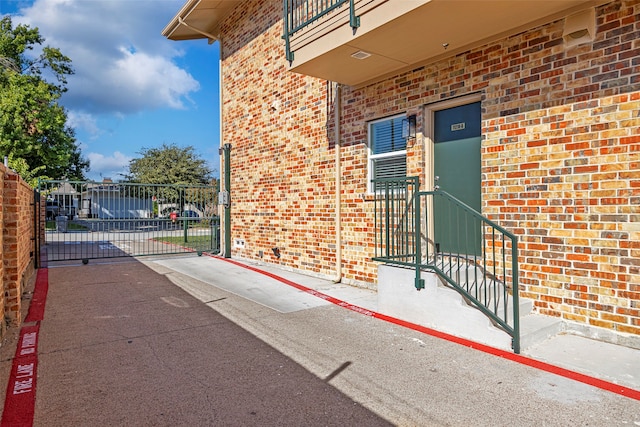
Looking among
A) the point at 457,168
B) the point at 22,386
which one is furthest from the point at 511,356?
the point at 22,386

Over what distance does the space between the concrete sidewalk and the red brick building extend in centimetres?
113

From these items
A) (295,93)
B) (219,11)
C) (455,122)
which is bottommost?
(455,122)

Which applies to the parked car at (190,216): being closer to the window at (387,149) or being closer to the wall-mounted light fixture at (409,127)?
the window at (387,149)

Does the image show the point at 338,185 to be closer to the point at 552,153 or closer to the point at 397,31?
the point at 397,31

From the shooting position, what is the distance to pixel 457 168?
18.7 feet

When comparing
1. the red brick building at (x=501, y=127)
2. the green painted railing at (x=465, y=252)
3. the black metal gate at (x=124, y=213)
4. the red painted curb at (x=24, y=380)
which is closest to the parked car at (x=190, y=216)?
the black metal gate at (x=124, y=213)

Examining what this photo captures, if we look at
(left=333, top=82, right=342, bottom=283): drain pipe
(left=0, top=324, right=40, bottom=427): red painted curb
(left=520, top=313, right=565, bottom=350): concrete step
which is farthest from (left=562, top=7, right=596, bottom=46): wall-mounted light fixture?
(left=0, top=324, right=40, bottom=427): red painted curb

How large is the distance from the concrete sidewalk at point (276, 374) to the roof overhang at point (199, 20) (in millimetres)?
7724

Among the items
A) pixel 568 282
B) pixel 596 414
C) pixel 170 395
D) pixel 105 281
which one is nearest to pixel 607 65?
pixel 568 282

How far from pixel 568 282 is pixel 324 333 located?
2797 millimetres

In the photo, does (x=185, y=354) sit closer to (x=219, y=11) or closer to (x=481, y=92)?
(x=481, y=92)

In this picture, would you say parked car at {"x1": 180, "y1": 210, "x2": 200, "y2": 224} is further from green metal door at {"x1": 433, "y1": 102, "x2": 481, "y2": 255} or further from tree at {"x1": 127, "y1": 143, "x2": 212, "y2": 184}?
tree at {"x1": 127, "y1": 143, "x2": 212, "y2": 184}

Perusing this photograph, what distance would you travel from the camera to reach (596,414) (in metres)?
2.83

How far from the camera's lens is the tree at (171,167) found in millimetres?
37844
